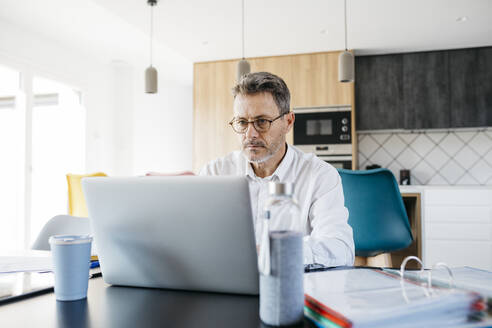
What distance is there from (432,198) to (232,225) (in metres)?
3.36

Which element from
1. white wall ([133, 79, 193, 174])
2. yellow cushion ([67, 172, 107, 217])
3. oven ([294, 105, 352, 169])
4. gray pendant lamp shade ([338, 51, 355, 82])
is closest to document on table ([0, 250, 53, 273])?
yellow cushion ([67, 172, 107, 217])

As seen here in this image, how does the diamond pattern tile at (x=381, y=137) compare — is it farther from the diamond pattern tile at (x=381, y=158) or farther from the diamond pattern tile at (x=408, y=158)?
the diamond pattern tile at (x=408, y=158)

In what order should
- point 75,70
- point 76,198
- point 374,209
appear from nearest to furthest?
point 374,209, point 76,198, point 75,70

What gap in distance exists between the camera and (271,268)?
550 millimetres

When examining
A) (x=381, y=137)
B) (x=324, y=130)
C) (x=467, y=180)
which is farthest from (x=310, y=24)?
(x=467, y=180)

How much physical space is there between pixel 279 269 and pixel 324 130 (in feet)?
12.7

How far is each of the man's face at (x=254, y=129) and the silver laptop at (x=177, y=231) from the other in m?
0.69

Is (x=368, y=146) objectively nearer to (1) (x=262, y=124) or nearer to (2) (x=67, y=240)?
(1) (x=262, y=124)

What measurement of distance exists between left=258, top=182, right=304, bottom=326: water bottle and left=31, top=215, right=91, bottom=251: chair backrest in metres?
1.19

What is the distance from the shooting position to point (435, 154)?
14.3ft

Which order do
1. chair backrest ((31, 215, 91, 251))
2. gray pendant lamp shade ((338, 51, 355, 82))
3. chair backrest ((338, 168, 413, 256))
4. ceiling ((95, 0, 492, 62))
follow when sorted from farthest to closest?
ceiling ((95, 0, 492, 62)), gray pendant lamp shade ((338, 51, 355, 82)), chair backrest ((338, 168, 413, 256)), chair backrest ((31, 215, 91, 251))

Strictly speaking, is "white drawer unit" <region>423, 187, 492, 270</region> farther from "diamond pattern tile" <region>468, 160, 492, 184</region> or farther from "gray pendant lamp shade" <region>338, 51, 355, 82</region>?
"gray pendant lamp shade" <region>338, 51, 355, 82</region>

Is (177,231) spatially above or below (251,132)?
below

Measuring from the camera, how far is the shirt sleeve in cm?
98
